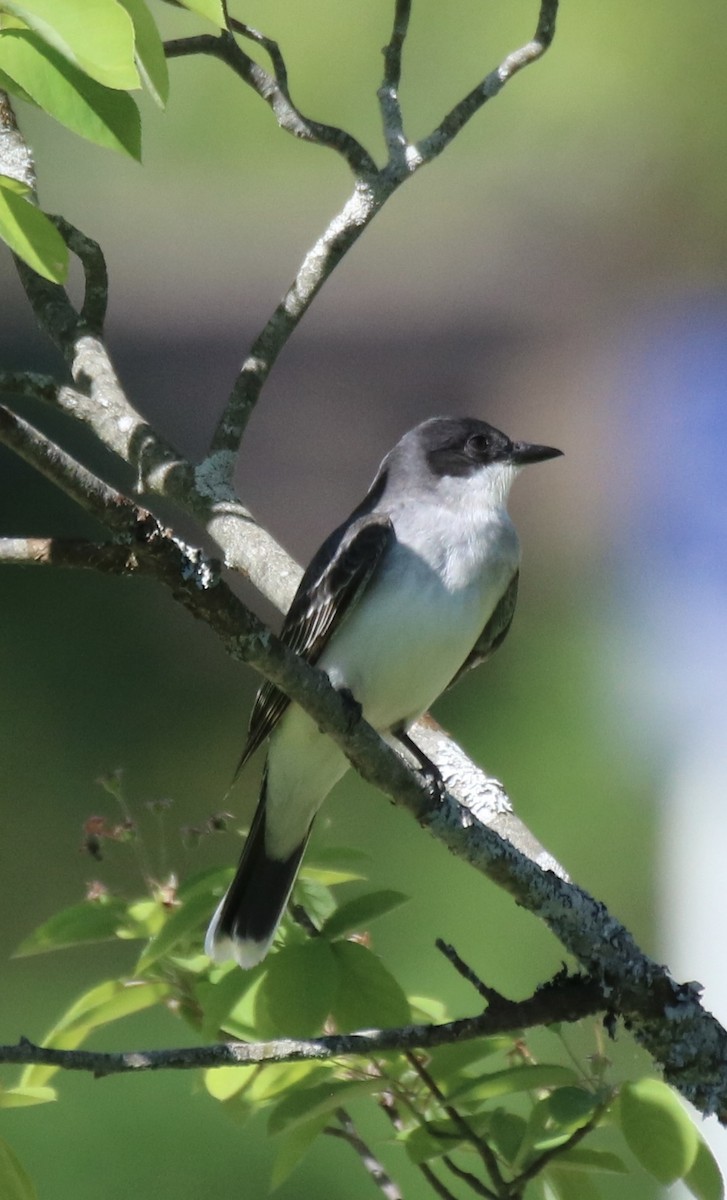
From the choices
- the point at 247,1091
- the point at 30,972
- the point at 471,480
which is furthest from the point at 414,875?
the point at 247,1091

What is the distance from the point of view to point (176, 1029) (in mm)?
3863

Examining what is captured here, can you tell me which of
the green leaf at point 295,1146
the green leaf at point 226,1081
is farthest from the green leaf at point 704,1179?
the green leaf at point 226,1081

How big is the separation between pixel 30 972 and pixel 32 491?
1.74 meters

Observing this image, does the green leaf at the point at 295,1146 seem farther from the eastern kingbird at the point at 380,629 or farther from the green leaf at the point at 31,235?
the green leaf at the point at 31,235

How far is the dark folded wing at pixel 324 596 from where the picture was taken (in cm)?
200

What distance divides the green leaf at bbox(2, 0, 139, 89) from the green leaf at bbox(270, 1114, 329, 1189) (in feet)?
2.99

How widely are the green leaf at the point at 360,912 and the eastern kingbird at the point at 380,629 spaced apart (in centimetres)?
62

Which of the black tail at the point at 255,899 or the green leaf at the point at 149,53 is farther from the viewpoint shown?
the black tail at the point at 255,899

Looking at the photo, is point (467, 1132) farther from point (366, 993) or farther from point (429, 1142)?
point (366, 993)

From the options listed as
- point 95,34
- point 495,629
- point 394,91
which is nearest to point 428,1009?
point 495,629

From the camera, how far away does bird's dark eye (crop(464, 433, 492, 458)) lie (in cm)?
247

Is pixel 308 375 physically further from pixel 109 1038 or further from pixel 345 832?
pixel 109 1038

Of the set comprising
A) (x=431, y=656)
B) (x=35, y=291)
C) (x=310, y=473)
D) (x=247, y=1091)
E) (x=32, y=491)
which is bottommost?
(x=247, y=1091)

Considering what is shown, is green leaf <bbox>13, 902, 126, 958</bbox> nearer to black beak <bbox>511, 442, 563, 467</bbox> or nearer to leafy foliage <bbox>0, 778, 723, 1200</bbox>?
leafy foliage <bbox>0, 778, 723, 1200</bbox>
